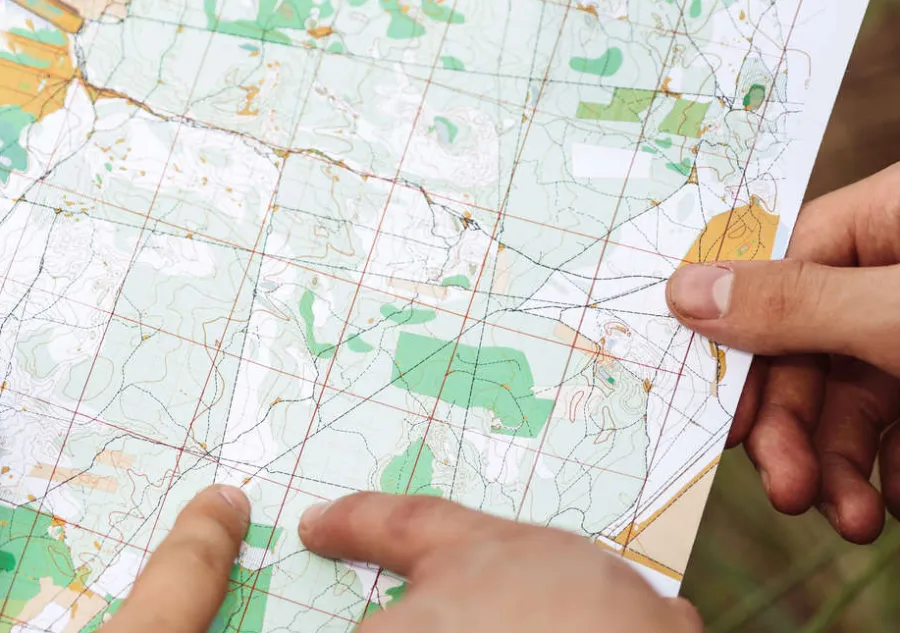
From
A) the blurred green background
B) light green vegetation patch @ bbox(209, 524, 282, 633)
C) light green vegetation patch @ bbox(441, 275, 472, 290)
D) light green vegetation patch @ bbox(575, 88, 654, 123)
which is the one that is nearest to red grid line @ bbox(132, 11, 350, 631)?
light green vegetation patch @ bbox(209, 524, 282, 633)

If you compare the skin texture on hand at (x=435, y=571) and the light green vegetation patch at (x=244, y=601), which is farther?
the light green vegetation patch at (x=244, y=601)

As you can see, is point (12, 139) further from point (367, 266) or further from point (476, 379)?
point (476, 379)

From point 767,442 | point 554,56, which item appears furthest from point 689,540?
point 554,56

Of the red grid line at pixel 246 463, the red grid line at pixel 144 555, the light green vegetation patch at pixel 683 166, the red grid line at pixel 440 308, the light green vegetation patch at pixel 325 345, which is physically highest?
the light green vegetation patch at pixel 683 166

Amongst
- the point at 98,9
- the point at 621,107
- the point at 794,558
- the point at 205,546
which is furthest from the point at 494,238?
the point at 794,558

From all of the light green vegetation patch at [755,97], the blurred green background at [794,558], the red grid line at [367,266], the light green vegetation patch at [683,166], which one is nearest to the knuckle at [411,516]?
the red grid line at [367,266]

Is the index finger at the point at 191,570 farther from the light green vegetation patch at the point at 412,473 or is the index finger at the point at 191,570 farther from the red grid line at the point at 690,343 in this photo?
the red grid line at the point at 690,343

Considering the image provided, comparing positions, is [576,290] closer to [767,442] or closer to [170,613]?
[767,442]
